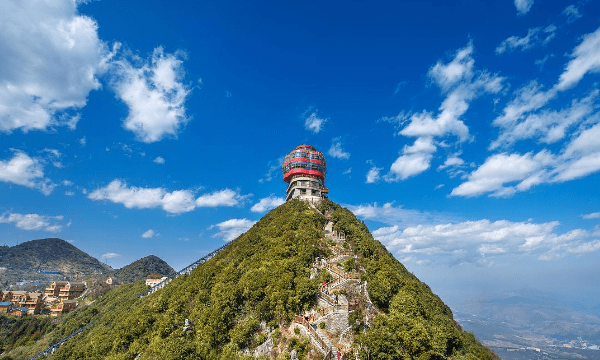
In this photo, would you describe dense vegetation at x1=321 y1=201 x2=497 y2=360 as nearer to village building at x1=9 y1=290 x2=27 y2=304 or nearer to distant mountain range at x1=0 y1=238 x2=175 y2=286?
village building at x1=9 y1=290 x2=27 y2=304

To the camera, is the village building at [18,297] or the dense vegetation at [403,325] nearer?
the dense vegetation at [403,325]

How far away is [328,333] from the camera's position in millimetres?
30656

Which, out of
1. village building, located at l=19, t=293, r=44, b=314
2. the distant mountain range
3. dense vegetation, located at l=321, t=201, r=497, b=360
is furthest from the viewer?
the distant mountain range

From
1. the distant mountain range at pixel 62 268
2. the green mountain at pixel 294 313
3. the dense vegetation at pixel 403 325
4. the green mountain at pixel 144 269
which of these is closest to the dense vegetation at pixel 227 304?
the green mountain at pixel 294 313

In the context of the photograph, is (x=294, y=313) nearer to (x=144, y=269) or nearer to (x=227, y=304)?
(x=227, y=304)

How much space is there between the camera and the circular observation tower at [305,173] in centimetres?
6875

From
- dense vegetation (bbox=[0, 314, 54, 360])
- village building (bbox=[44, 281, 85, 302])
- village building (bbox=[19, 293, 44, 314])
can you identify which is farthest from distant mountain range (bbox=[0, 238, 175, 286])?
dense vegetation (bbox=[0, 314, 54, 360])

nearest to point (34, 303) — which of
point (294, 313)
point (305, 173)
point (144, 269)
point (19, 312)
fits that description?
point (19, 312)

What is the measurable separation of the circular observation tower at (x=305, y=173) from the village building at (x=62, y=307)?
252 ft

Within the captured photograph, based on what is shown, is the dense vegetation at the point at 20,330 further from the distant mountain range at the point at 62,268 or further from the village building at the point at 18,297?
the distant mountain range at the point at 62,268

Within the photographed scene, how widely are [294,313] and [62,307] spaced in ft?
300

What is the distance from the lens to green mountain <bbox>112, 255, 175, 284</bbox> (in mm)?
135500

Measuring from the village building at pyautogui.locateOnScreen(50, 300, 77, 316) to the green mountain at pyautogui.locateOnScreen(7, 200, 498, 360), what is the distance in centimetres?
5062

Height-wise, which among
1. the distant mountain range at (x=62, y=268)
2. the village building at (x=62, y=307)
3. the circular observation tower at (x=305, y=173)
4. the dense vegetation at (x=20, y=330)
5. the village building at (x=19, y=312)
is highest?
the circular observation tower at (x=305, y=173)
